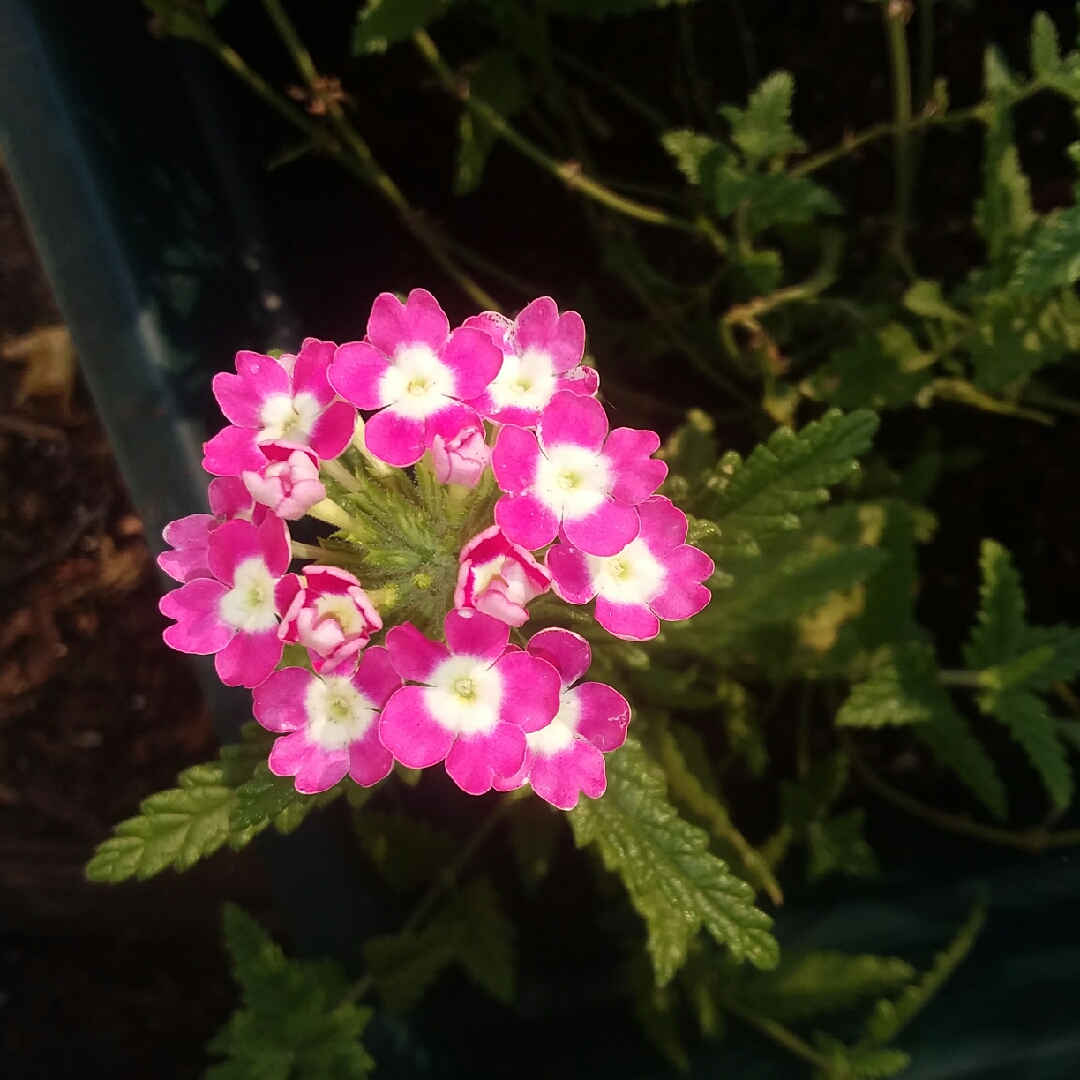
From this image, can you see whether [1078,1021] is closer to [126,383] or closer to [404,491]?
[404,491]

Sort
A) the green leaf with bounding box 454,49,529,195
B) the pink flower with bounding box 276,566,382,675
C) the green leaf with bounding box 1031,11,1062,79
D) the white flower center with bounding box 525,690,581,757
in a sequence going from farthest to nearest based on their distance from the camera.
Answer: the green leaf with bounding box 454,49,529,195 < the green leaf with bounding box 1031,11,1062,79 < the white flower center with bounding box 525,690,581,757 < the pink flower with bounding box 276,566,382,675

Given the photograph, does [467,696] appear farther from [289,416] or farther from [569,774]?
[289,416]

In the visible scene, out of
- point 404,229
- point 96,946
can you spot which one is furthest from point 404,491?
point 96,946

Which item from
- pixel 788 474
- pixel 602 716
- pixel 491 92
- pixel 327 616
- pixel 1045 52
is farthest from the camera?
pixel 491 92

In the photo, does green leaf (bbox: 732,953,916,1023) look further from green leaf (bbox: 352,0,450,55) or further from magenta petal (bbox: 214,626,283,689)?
green leaf (bbox: 352,0,450,55)

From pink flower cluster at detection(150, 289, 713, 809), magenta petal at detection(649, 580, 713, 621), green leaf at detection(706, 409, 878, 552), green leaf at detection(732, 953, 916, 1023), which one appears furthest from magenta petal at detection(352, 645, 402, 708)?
green leaf at detection(732, 953, 916, 1023)

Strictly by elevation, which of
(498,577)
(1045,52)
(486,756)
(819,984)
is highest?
(1045,52)

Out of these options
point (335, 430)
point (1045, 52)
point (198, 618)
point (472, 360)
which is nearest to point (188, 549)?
point (198, 618)
